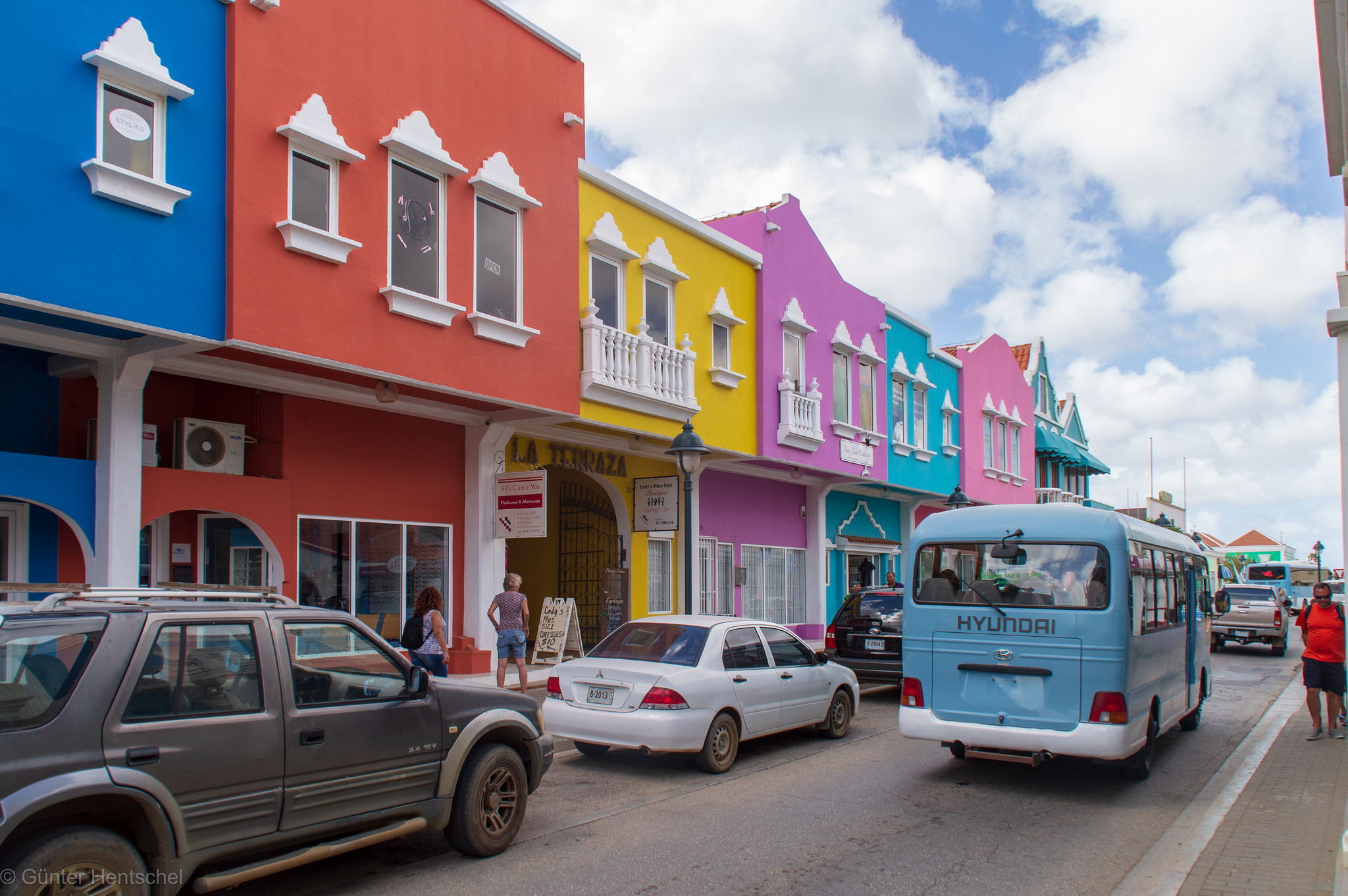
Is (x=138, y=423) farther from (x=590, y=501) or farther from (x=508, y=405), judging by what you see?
(x=590, y=501)

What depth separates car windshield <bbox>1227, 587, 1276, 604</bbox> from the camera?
81.7ft

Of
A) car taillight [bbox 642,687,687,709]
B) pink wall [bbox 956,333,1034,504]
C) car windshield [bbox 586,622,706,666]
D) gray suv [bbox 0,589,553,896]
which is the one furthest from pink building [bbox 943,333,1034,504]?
gray suv [bbox 0,589,553,896]

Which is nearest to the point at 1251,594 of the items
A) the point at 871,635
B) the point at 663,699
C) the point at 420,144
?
the point at 871,635

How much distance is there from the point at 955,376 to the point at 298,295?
2160cm

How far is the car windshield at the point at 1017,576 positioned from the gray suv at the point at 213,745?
4.62 metres

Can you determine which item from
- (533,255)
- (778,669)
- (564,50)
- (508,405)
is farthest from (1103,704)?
(564,50)

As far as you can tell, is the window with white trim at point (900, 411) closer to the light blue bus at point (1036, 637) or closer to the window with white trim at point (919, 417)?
the window with white trim at point (919, 417)

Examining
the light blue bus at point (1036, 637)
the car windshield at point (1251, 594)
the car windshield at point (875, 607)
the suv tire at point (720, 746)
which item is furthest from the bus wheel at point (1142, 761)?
the car windshield at point (1251, 594)

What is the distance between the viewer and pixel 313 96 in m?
10.5

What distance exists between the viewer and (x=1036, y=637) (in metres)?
8.46

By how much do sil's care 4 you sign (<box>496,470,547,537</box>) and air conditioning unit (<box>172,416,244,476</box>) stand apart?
3649mm

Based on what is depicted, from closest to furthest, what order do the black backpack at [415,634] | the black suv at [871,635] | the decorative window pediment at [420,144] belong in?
the black backpack at [415,634]
the decorative window pediment at [420,144]
the black suv at [871,635]

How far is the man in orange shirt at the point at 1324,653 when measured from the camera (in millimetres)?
10984

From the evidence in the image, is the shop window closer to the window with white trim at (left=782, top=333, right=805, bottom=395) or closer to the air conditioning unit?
the air conditioning unit
